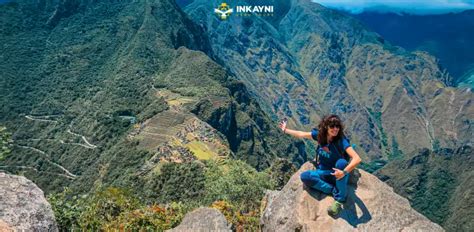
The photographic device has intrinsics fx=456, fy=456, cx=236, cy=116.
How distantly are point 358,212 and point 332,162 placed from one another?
9.99 ft

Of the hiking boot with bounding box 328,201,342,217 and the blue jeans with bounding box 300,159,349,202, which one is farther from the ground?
the blue jeans with bounding box 300,159,349,202

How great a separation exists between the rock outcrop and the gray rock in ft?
30.2

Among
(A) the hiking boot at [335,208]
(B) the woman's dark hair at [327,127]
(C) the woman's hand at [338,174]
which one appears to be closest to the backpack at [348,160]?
(B) the woman's dark hair at [327,127]

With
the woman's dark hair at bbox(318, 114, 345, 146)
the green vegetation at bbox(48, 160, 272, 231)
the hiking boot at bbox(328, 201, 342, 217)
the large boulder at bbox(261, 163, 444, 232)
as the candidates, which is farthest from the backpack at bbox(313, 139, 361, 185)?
the green vegetation at bbox(48, 160, 272, 231)

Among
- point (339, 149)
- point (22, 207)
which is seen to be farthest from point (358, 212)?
point (22, 207)

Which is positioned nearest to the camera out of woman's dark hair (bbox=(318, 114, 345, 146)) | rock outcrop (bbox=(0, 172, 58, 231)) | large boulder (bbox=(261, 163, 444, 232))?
rock outcrop (bbox=(0, 172, 58, 231))

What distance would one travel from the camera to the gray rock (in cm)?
3006

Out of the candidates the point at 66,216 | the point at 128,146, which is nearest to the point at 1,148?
the point at 66,216

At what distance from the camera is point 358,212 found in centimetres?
2392

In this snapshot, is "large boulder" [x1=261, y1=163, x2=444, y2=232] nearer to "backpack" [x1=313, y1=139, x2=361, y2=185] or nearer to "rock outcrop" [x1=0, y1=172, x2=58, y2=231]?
"backpack" [x1=313, y1=139, x2=361, y2=185]

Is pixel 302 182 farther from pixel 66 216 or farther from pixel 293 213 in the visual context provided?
pixel 66 216

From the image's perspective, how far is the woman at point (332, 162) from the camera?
22469 millimetres

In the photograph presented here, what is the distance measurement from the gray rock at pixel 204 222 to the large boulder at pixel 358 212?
17.1 feet

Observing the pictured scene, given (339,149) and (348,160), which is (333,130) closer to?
(339,149)
